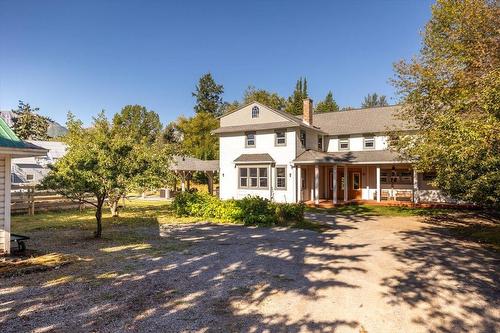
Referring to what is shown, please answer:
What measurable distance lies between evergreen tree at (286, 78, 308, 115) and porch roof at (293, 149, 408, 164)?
3114 centimetres

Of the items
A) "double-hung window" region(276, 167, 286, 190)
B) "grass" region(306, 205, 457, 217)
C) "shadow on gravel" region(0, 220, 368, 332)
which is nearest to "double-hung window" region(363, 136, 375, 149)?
"grass" region(306, 205, 457, 217)

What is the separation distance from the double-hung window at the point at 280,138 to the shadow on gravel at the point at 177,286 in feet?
51.7

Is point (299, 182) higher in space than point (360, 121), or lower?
lower

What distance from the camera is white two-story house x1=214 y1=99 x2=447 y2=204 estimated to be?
87.9 feet

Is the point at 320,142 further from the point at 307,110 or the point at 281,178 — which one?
the point at 281,178

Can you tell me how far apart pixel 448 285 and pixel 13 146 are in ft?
39.4

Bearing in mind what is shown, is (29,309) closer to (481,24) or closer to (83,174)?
(83,174)

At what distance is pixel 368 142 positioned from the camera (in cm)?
2956

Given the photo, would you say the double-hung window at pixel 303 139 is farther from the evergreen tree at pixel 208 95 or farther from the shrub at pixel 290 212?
the evergreen tree at pixel 208 95

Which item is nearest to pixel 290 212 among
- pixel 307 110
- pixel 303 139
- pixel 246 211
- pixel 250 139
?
pixel 246 211

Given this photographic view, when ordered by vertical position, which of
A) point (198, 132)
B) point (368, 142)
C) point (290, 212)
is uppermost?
point (198, 132)

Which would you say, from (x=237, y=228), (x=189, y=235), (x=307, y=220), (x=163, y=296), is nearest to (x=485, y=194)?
(x=307, y=220)

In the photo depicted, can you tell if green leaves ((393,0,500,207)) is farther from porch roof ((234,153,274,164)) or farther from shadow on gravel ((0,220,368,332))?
porch roof ((234,153,274,164))

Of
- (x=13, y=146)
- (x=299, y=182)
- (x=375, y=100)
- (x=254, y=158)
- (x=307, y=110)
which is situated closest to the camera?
(x=13, y=146)
